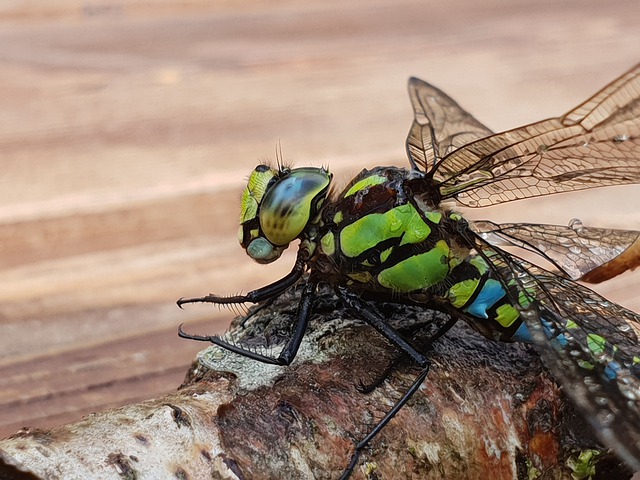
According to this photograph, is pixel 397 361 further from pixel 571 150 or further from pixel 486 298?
pixel 571 150


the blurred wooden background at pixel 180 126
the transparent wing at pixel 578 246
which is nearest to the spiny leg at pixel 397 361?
the transparent wing at pixel 578 246

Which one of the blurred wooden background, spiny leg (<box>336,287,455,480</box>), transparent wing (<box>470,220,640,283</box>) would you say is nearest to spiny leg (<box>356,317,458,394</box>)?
spiny leg (<box>336,287,455,480</box>)

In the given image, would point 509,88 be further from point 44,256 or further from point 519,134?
point 44,256

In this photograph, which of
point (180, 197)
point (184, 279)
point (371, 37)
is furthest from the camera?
point (371, 37)

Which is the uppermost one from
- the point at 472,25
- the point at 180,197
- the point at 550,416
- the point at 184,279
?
the point at 472,25

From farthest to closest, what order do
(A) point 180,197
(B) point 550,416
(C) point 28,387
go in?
1. (A) point 180,197
2. (C) point 28,387
3. (B) point 550,416

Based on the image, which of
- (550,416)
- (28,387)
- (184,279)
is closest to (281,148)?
(184,279)

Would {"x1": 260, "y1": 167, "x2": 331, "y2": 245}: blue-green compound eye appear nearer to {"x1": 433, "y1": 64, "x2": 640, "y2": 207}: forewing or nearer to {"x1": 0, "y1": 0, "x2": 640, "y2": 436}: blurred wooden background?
{"x1": 433, "y1": 64, "x2": 640, "y2": 207}: forewing
